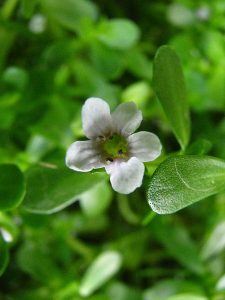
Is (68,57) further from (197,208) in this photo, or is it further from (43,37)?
(197,208)

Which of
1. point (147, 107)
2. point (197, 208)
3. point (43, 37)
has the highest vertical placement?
point (43, 37)

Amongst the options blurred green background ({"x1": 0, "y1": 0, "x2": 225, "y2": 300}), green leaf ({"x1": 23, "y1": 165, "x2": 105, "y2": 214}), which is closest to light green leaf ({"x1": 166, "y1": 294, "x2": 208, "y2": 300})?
blurred green background ({"x1": 0, "y1": 0, "x2": 225, "y2": 300})

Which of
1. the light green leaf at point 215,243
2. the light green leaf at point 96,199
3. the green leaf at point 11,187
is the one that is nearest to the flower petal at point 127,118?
the green leaf at point 11,187

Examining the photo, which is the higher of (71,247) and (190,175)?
(190,175)

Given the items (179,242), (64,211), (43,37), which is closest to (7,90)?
(43,37)

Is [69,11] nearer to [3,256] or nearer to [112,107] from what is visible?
[112,107]

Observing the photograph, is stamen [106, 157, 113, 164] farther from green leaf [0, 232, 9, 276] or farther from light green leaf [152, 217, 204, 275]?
light green leaf [152, 217, 204, 275]

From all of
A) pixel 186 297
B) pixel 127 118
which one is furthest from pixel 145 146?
pixel 186 297
